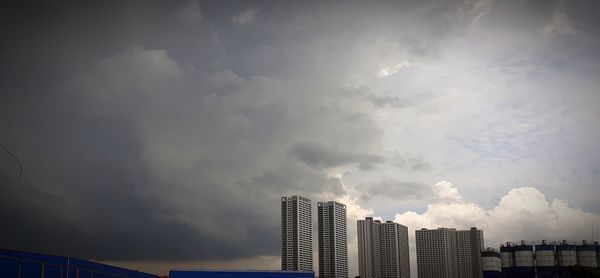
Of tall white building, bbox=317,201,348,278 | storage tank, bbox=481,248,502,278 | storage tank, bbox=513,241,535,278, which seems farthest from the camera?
tall white building, bbox=317,201,348,278

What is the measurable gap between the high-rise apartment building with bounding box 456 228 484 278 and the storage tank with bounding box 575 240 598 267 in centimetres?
2674

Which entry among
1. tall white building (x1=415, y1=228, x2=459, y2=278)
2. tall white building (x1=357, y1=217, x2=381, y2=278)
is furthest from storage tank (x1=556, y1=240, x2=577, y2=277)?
tall white building (x1=357, y1=217, x2=381, y2=278)

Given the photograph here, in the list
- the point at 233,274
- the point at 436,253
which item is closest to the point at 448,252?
the point at 436,253

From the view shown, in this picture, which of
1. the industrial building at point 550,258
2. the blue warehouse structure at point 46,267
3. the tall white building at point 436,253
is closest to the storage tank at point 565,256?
the industrial building at point 550,258

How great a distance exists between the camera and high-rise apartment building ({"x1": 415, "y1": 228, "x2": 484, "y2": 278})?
5290 inches

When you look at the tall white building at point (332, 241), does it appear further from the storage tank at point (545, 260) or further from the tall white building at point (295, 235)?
the storage tank at point (545, 260)

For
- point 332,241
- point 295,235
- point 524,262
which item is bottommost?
point 524,262

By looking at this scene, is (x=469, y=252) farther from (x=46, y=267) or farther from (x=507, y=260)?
(x=46, y=267)

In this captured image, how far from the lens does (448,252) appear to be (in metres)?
136

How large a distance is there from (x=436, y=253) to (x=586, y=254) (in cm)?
3967

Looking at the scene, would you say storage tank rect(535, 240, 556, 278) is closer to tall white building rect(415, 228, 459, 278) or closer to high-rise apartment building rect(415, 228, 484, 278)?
high-rise apartment building rect(415, 228, 484, 278)

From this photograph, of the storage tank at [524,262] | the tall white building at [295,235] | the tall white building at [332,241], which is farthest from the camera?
the tall white building at [332,241]

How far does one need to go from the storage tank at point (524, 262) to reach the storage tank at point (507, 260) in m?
1.48

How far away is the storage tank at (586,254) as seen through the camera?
346 feet
